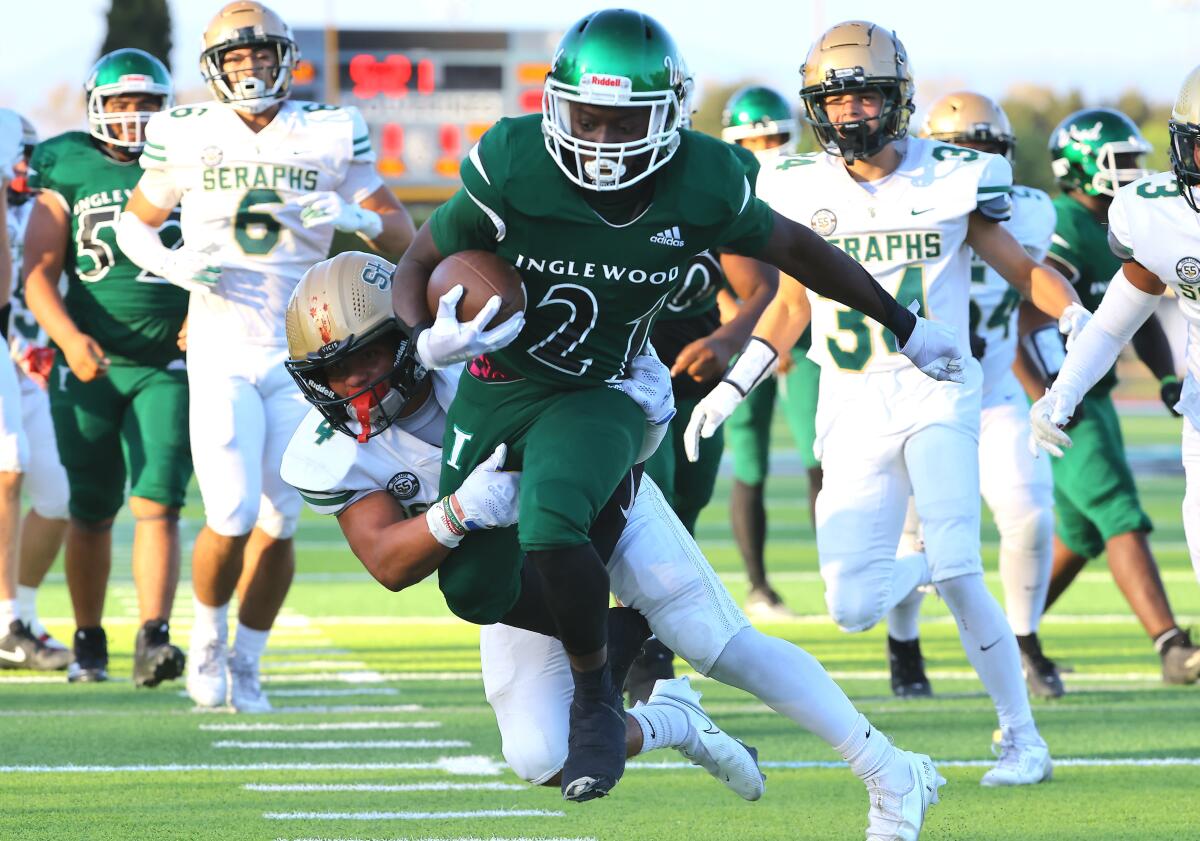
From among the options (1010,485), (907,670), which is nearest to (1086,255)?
(1010,485)

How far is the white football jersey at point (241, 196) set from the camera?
6.05 meters

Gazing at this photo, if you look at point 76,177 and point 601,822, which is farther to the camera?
point 76,177

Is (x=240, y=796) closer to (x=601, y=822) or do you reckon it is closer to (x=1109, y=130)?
(x=601, y=822)

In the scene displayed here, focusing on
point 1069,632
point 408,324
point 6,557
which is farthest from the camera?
point 1069,632

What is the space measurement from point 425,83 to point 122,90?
2096 centimetres

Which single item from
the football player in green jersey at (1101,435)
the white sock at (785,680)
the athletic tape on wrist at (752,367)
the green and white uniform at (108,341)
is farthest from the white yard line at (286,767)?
the football player in green jersey at (1101,435)

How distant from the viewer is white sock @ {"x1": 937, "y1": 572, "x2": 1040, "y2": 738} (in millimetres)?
4934

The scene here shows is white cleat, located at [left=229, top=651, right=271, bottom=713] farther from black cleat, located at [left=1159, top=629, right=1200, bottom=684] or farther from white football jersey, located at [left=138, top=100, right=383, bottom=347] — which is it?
black cleat, located at [left=1159, top=629, right=1200, bottom=684]

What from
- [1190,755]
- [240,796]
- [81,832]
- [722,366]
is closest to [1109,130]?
[722,366]

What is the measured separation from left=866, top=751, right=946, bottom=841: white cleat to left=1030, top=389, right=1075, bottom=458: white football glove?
2.63 feet

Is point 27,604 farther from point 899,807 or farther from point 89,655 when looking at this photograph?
point 899,807

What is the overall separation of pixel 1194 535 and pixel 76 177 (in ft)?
12.9

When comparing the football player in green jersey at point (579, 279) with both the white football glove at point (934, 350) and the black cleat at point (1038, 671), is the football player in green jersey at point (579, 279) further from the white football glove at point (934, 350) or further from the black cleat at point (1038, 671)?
the black cleat at point (1038, 671)

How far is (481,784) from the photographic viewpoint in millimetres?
4871
